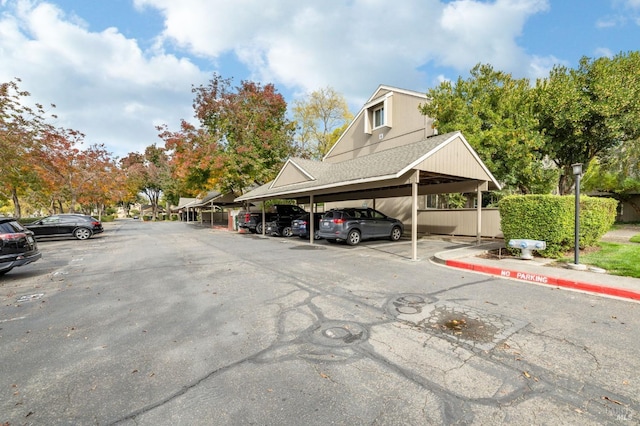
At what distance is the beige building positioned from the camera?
10.4m

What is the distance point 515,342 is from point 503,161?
1309cm

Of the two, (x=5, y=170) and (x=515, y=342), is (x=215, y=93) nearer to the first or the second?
(x=5, y=170)

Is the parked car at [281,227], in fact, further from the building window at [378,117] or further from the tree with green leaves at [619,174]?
the tree with green leaves at [619,174]

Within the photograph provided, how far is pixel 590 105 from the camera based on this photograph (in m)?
13.1

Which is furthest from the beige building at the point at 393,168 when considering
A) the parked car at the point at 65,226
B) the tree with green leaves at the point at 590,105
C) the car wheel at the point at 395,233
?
the parked car at the point at 65,226

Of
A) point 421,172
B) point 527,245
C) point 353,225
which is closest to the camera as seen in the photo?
point 527,245

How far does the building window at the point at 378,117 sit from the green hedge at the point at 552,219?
43.0 feet

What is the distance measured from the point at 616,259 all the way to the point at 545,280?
3.01 meters

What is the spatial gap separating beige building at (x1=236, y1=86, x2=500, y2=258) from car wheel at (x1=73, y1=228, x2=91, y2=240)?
403 inches

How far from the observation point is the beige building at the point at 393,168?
10422 millimetres

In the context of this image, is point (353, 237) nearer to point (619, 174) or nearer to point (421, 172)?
point (421, 172)

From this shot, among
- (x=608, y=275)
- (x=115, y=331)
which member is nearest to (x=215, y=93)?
(x=115, y=331)

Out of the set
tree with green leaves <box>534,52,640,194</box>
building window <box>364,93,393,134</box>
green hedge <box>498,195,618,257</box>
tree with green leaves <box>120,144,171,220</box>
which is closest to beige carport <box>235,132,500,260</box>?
green hedge <box>498,195,618,257</box>

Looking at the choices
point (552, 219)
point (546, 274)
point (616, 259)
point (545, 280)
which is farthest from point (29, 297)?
point (616, 259)
